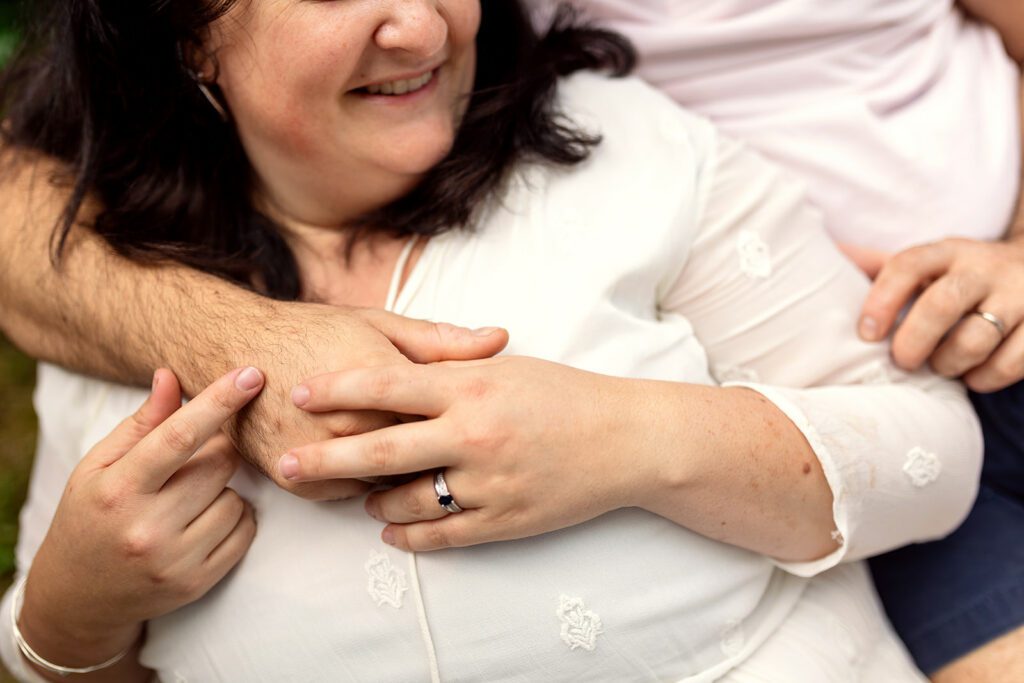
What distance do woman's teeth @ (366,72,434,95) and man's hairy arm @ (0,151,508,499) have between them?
0.36 meters

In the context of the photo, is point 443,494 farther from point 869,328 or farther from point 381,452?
point 869,328

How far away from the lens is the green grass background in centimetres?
236

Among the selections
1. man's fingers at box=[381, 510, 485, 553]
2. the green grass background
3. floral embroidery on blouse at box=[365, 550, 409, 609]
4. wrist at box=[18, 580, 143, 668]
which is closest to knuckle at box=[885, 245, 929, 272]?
man's fingers at box=[381, 510, 485, 553]

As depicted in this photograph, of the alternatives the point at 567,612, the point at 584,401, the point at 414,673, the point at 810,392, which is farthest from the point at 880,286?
the point at 414,673

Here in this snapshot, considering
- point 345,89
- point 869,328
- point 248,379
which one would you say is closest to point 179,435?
point 248,379

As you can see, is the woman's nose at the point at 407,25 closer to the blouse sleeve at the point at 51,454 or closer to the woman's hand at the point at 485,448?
the woman's hand at the point at 485,448

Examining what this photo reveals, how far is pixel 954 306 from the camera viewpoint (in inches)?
59.0

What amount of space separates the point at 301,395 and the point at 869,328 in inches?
35.7

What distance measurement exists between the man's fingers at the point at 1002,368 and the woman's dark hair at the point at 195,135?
75cm

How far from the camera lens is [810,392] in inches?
57.4

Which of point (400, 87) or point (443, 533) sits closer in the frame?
point (443, 533)

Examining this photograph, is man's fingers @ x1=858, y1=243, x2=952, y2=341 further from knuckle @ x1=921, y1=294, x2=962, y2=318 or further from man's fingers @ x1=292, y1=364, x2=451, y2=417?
man's fingers @ x1=292, y1=364, x2=451, y2=417

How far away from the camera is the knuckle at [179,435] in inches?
48.5

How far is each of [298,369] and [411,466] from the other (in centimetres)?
22
